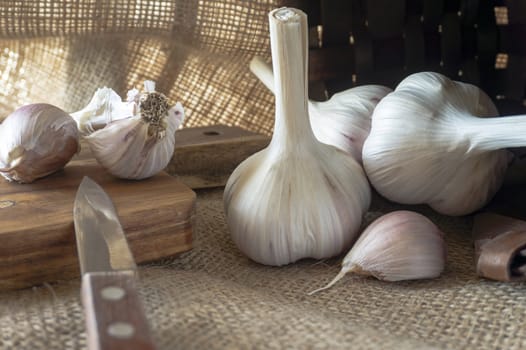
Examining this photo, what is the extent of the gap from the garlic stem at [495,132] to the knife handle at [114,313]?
→ 361mm

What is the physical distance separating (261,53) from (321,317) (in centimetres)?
59

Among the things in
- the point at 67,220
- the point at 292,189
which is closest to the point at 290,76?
the point at 292,189

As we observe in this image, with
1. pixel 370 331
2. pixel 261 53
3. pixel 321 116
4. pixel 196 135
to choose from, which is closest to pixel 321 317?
pixel 370 331

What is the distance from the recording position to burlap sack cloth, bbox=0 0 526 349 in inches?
20.7

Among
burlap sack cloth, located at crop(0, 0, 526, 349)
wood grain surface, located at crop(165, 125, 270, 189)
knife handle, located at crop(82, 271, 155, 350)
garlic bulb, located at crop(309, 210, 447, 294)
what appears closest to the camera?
knife handle, located at crop(82, 271, 155, 350)

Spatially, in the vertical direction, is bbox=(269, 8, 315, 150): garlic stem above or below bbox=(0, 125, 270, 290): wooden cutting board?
above

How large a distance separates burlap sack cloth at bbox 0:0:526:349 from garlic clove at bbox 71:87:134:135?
0.14 m

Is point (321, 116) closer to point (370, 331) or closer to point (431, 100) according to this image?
point (431, 100)

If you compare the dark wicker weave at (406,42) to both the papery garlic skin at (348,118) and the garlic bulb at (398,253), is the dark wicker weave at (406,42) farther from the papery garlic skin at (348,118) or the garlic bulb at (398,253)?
the garlic bulb at (398,253)

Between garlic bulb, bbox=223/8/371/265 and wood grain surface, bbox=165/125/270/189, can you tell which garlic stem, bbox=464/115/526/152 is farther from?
wood grain surface, bbox=165/125/270/189

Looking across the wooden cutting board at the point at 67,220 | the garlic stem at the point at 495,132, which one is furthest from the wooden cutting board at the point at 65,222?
the garlic stem at the point at 495,132

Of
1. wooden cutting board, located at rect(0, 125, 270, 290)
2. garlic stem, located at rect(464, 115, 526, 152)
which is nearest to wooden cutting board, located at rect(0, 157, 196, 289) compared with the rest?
wooden cutting board, located at rect(0, 125, 270, 290)

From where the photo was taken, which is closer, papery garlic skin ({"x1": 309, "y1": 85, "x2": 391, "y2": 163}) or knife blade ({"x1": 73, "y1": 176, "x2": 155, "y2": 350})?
knife blade ({"x1": 73, "y1": 176, "x2": 155, "y2": 350})

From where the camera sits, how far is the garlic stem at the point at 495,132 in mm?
667
